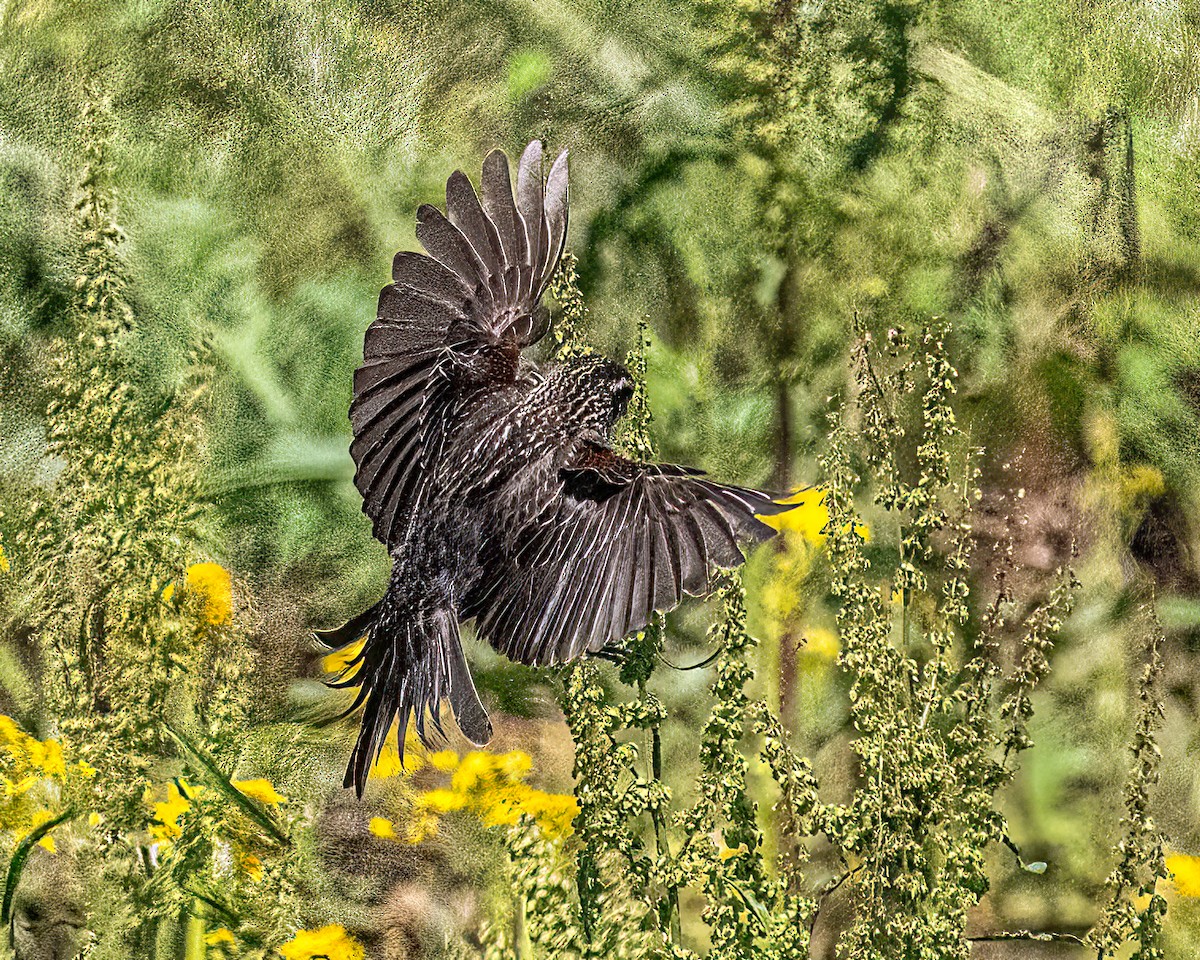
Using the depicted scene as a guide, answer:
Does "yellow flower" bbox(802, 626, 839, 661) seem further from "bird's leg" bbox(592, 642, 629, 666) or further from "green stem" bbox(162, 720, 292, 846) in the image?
"green stem" bbox(162, 720, 292, 846)

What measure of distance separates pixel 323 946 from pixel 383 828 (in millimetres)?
122

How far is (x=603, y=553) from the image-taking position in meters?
Result: 0.89

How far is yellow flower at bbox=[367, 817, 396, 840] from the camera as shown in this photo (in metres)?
1.11

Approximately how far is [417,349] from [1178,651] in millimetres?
687

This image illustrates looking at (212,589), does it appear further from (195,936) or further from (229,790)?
(195,936)

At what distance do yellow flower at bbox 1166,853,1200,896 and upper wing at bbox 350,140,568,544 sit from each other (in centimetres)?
69

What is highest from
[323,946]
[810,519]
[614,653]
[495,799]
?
[810,519]

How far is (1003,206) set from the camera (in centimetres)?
106

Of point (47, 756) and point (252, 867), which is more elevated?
point (47, 756)

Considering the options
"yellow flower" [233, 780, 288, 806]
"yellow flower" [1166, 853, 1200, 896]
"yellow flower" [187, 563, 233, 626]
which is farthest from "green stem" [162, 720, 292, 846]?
"yellow flower" [1166, 853, 1200, 896]

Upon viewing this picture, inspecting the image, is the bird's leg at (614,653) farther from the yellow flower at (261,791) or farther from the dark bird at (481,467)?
the yellow flower at (261,791)

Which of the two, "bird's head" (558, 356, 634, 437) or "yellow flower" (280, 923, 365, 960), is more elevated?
"bird's head" (558, 356, 634, 437)

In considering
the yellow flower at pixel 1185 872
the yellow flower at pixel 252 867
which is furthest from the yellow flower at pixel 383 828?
the yellow flower at pixel 1185 872

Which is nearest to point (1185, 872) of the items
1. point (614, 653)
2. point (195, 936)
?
point (614, 653)
